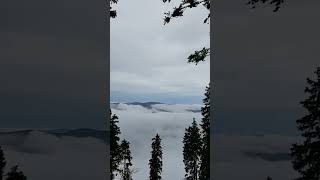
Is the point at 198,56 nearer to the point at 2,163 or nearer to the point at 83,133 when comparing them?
the point at 83,133

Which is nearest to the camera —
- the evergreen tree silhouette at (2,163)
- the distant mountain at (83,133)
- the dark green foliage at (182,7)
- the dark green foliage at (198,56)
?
the evergreen tree silhouette at (2,163)

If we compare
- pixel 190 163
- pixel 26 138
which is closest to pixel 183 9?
pixel 26 138

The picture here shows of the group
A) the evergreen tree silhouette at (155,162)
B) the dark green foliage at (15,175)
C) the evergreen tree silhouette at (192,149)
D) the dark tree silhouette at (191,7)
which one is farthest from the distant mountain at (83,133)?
the evergreen tree silhouette at (155,162)

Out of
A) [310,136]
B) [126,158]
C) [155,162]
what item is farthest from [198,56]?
[155,162]

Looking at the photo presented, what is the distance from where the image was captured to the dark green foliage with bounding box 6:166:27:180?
15.0ft

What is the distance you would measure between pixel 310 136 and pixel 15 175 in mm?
2838

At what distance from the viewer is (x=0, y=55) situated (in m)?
4.64

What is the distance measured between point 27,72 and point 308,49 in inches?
108

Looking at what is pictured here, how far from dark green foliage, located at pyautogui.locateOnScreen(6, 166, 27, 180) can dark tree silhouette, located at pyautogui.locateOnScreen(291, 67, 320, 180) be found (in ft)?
8.57

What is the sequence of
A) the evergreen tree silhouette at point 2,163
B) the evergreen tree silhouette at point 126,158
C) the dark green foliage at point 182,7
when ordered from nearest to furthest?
the evergreen tree silhouette at point 2,163 < the dark green foliage at point 182,7 < the evergreen tree silhouette at point 126,158

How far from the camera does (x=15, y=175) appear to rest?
181 inches

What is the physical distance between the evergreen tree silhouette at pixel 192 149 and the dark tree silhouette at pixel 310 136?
10.1m

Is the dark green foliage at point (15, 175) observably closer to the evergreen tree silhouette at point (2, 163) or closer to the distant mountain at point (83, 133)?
the evergreen tree silhouette at point (2, 163)

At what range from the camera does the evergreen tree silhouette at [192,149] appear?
49.7 feet
